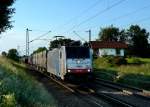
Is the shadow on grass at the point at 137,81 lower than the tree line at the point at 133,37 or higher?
lower

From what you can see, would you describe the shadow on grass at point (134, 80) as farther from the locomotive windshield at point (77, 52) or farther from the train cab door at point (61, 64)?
the train cab door at point (61, 64)

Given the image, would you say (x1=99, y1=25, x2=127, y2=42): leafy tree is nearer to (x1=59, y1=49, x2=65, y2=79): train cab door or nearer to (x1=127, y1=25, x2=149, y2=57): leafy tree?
(x1=127, y1=25, x2=149, y2=57): leafy tree

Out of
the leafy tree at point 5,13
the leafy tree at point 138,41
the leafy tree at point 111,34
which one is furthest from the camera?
the leafy tree at point 111,34

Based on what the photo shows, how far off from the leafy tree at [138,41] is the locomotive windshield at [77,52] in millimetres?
100278

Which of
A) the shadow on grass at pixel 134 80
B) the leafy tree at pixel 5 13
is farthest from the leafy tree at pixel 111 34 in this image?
the leafy tree at pixel 5 13

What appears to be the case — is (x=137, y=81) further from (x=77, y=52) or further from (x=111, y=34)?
(x=111, y=34)

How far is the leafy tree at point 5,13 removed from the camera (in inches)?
1069

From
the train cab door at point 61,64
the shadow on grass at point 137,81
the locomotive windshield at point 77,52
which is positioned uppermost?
the locomotive windshield at point 77,52

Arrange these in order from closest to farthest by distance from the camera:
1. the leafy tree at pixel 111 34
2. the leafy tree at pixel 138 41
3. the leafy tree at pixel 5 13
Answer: the leafy tree at pixel 5 13, the leafy tree at pixel 138 41, the leafy tree at pixel 111 34

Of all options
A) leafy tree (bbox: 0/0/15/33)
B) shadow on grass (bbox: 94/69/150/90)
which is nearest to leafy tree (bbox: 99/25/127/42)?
shadow on grass (bbox: 94/69/150/90)

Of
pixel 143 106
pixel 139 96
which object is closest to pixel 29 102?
pixel 143 106

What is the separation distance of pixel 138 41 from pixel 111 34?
22982 mm

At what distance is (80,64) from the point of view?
95.2 feet

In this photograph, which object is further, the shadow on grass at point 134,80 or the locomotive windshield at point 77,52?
the shadow on grass at point 134,80
